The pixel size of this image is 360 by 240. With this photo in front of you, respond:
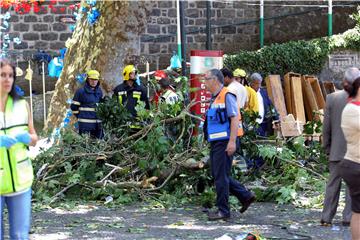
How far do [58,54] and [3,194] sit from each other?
54.5 feet

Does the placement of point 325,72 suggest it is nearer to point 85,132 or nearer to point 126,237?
point 85,132

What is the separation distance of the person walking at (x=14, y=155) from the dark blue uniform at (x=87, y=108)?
605cm

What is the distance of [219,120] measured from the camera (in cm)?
888

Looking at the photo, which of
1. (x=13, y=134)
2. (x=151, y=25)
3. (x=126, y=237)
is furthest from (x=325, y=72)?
(x=13, y=134)

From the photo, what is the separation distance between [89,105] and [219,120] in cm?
392

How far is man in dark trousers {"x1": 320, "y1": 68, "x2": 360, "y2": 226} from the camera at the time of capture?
27.4 ft

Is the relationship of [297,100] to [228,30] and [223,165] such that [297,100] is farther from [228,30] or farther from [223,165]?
[223,165]

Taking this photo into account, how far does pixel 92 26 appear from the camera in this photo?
1445 cm

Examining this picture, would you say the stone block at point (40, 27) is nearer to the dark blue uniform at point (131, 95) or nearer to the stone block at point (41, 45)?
the stone block at point (41, 45)

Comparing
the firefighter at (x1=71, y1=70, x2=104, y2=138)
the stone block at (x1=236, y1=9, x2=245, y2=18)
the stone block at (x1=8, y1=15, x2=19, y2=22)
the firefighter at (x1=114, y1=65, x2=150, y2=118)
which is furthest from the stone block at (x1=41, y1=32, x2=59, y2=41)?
the firefighter at (x1=114, y1=65, x2=150, y2=118)

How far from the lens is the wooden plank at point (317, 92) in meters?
18.5

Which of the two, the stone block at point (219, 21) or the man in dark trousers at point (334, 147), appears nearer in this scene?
the man in dark trousers at point (334, 147)

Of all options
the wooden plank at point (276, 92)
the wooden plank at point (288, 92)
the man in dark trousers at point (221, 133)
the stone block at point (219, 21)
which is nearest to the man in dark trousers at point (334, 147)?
the man in dark trousers at point (221, 133)

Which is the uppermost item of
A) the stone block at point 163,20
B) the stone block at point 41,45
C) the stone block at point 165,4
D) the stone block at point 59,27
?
the stone block at point 165,4
